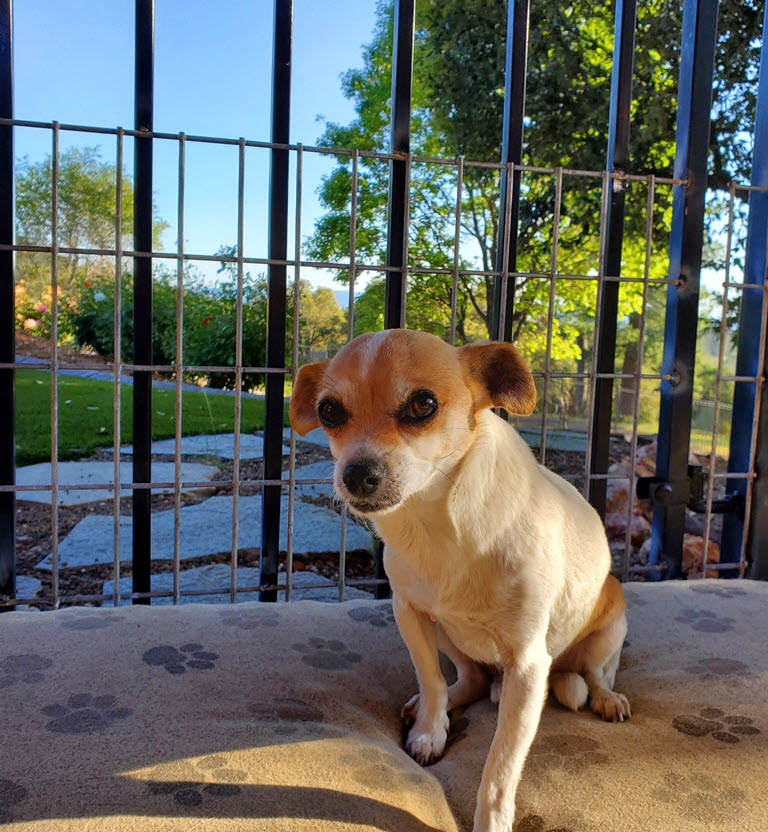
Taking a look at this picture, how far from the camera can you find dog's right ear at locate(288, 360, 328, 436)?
156 centimetres

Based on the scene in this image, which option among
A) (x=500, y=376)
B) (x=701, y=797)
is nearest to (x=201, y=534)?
(x=500, y=376)

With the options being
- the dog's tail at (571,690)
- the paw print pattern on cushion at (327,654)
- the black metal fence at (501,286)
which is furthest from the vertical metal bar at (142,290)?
the dog's tail at (571,690)

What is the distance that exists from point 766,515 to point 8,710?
2.61 m

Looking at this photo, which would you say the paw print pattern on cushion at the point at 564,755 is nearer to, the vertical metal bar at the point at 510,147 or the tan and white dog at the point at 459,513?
the tan and white dog at the point at 459,513

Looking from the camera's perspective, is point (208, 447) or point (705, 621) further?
point (208, 447)

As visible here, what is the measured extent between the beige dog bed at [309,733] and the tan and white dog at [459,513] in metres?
0.12

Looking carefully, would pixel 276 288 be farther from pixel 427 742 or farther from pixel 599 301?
pixel 427 742

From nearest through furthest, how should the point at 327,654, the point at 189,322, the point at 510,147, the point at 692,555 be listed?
the point at 327,654, the point at 510,147, the point at 189,322, the point at 692,555

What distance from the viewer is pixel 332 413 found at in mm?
1371

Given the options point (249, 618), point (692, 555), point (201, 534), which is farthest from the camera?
point (692, 555)

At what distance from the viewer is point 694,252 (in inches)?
103

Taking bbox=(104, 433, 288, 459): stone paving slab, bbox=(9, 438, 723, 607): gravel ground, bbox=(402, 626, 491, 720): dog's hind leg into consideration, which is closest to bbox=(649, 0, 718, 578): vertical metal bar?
bbox=(9, 438, 723, 607): gravel ground

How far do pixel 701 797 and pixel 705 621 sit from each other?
942 millimetres

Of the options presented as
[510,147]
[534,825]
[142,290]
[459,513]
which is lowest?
[534,825]
